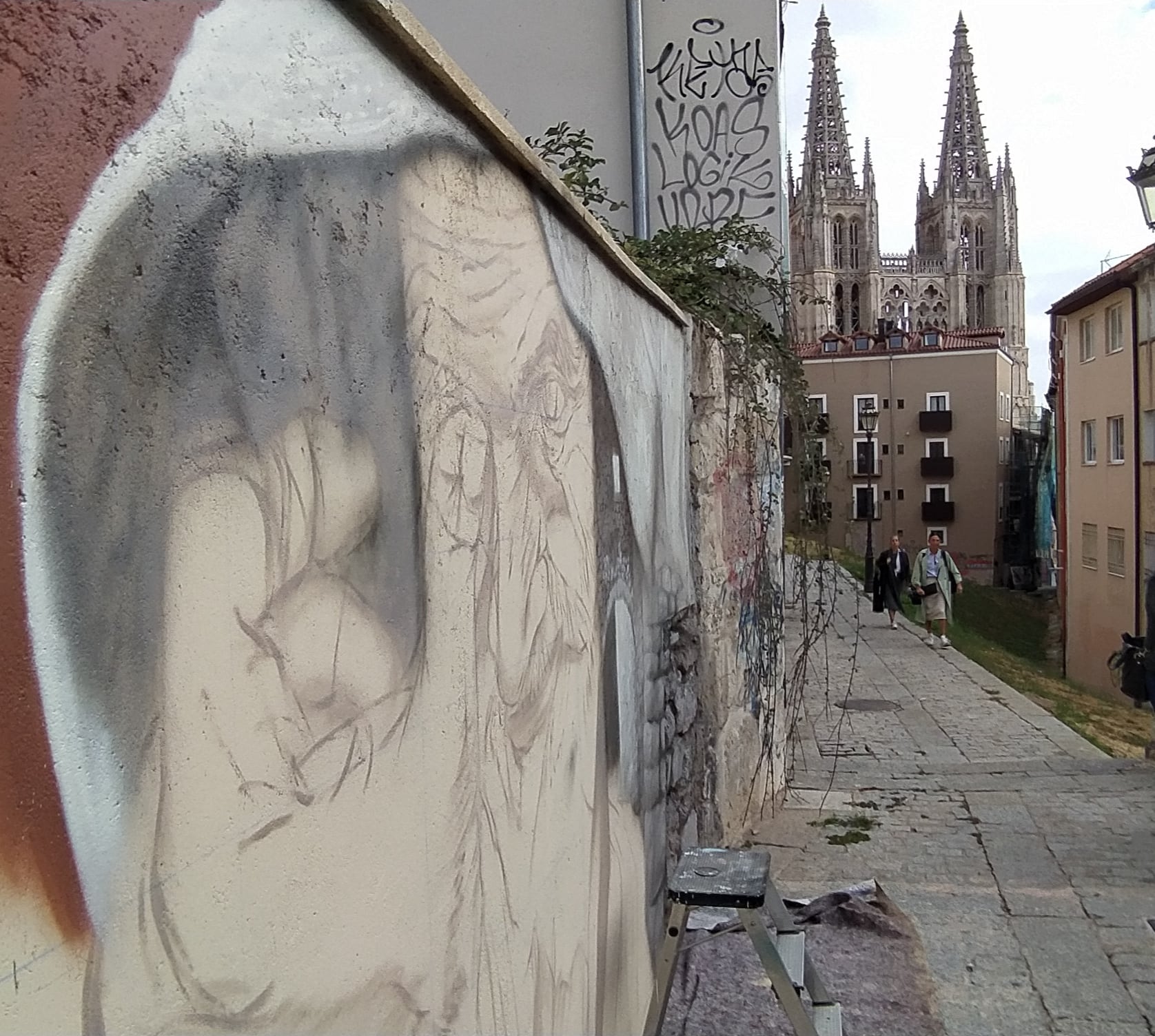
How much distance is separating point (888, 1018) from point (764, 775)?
8.41 feet

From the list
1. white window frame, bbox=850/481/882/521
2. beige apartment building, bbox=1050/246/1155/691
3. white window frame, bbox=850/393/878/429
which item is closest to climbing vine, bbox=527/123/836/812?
beige apartment building, bbox=1050/246/1155/691

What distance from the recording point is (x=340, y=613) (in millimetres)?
1659

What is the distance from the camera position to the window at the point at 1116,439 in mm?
26641

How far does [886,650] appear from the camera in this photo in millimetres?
15398

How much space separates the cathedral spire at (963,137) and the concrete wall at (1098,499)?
66169mm

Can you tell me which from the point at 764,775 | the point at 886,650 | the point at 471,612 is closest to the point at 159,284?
the point at 471,612

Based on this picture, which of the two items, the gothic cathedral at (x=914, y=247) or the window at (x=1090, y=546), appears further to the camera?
the gothic cathedral at (x=914, y=247)

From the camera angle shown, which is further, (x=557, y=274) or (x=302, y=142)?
(x=557, y=274)

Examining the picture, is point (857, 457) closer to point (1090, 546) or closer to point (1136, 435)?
point (1090, 546)

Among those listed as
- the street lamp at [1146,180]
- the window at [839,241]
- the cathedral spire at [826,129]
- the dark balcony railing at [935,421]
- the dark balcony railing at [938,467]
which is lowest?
the dark balcony railing at [938,467]

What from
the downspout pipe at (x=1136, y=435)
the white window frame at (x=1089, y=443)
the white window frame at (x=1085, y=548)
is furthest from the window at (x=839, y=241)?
the downspout pipe at (x=1136, y=435)

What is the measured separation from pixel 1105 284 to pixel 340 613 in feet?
89.7

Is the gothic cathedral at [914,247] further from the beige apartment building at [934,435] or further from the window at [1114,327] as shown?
the window at [1114,327]

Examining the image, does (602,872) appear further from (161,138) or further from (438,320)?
(161,138)
